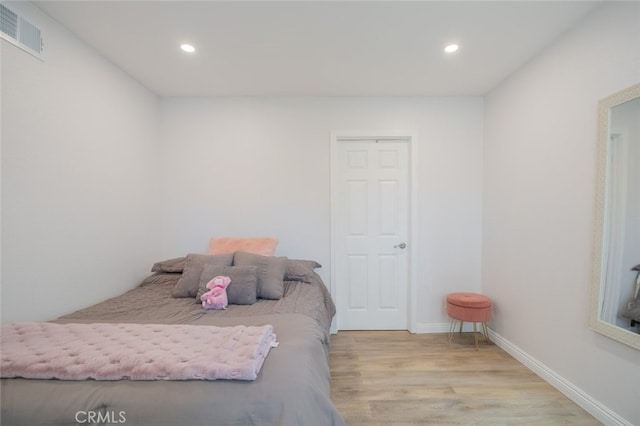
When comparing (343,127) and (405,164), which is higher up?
(343,127)

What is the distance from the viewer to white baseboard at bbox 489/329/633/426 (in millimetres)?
1638

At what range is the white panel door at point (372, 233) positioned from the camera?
10.1ft

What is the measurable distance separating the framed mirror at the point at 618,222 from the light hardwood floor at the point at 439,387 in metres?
0.65

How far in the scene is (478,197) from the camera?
9.86ft

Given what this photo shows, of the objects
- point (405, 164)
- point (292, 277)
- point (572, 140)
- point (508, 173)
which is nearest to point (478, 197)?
point (508, 173)

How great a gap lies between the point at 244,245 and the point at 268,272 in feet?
1.99

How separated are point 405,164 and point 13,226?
3155 mm

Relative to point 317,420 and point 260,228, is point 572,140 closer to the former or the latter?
point 317,420

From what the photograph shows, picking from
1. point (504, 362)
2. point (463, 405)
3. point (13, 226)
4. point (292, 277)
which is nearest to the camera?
point (13, 226)

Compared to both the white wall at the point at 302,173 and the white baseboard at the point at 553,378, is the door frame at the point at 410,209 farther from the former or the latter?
the white baseboard at the point at 553,378

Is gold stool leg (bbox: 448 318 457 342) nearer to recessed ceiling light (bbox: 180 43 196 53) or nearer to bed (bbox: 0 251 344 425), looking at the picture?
bed (bbox: 0 251 344 425)

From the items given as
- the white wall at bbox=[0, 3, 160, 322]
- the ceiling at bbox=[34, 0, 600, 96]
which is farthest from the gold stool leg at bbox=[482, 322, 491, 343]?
the white wall at bbox=[0, 3, 160, 322]

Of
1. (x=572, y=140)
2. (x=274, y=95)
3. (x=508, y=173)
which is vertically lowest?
(x=508, y=173)

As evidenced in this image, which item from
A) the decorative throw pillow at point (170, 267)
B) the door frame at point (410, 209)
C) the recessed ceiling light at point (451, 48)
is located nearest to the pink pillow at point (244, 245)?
the decorative throw pillow at point (170, 267)
